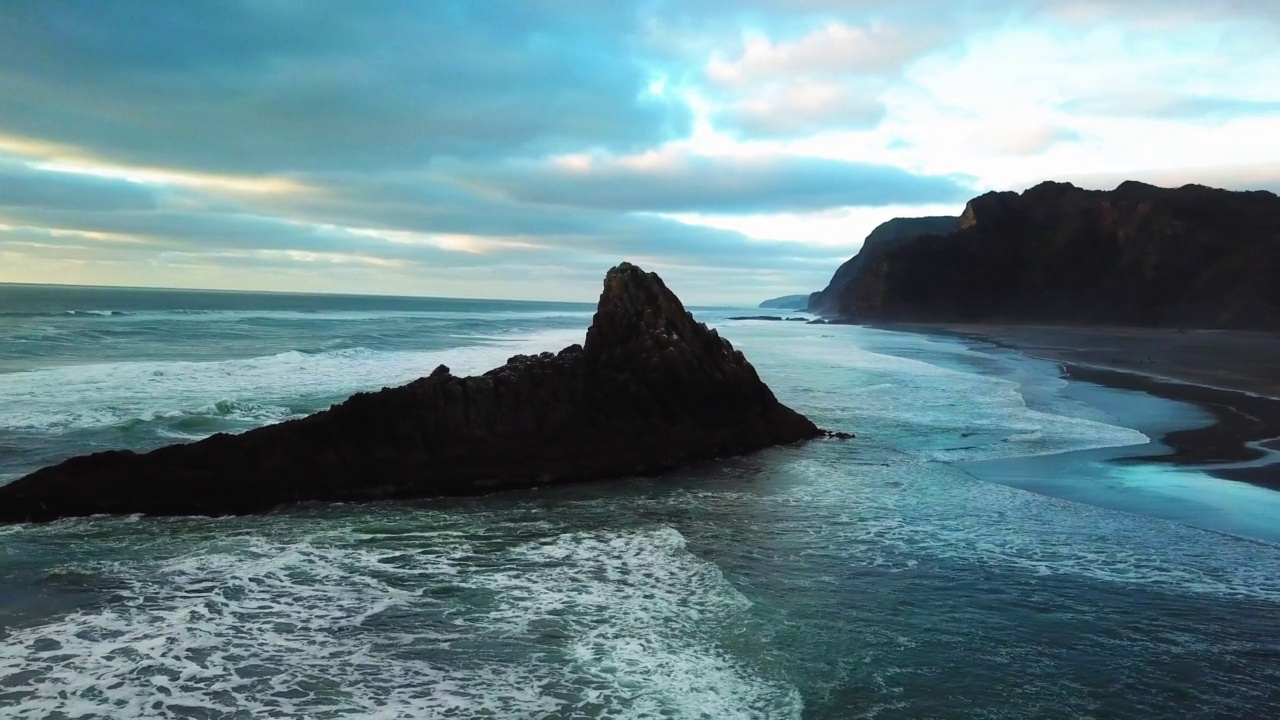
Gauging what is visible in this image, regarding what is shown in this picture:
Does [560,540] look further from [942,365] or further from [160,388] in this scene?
[942,365]

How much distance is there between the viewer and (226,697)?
Answer: 5602 mm

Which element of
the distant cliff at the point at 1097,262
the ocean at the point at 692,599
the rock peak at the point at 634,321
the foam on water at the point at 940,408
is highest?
the distant cliff at the point at 1097,262

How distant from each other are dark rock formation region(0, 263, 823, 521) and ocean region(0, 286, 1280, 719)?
590 mm

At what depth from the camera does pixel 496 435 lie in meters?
12.8

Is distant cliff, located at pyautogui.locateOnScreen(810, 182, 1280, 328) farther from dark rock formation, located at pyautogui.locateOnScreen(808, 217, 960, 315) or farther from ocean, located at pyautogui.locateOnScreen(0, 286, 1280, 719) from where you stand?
ocean, located at pyautogui.locateOnScreen(0, 286, 1280, 719)

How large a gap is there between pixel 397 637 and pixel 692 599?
2.68 metres

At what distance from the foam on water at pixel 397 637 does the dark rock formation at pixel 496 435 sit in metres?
2.06

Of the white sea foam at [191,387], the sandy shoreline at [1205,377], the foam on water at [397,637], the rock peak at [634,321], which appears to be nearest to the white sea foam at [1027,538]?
the foam on water at [397,637]

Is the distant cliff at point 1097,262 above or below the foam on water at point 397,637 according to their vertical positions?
above

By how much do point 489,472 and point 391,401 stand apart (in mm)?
1886

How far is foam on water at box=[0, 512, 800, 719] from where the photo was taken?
560 centimetres

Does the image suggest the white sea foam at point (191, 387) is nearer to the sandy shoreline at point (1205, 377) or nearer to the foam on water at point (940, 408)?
the foam on water at point (940, 408)

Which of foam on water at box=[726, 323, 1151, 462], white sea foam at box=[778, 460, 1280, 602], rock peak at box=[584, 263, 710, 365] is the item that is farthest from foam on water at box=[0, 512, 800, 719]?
foam on water at box=[726, 323, 1151, 462]

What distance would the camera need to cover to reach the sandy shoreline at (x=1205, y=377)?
603 inches
